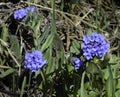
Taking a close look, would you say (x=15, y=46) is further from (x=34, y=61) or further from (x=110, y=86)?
(x=110, y=86)

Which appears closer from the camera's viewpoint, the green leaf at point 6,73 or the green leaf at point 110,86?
the green leaf at point 110,86

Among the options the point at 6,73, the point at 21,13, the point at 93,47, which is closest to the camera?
the point at 93,47

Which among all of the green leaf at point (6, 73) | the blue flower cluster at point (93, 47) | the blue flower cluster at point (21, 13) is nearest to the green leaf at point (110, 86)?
the blue flower cluster at point (93, 47)

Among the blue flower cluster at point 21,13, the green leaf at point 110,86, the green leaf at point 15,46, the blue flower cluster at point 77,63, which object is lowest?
the green leaf at point 110,86

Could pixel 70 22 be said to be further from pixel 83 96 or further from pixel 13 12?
pixel 83 96

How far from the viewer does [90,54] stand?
1405mm

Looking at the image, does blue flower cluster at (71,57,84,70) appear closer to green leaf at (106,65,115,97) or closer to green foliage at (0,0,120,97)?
green foliage at (0,0,120,97)

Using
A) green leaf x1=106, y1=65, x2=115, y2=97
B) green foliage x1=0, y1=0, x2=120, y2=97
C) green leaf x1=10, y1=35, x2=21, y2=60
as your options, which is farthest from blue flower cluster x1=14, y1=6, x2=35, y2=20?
green leaf x1=106, y1=65, x2=115, y2=97

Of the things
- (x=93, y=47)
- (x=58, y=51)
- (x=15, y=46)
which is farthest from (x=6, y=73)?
(x=93, y=47)

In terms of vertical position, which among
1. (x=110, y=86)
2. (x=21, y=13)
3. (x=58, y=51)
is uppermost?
→ (x=21, y=13)

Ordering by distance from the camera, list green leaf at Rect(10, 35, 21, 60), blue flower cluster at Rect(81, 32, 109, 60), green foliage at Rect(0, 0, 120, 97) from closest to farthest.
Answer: blue flower cluster at Rect(81, 32, 109, 60)
green foliage at Rect(0, 0, 120, 97)
green leaf at Rect(10, 35, 21, 60)

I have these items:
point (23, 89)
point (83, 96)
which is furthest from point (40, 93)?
point (83, 96)

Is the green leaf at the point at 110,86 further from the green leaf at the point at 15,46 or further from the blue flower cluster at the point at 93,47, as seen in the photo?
the green leaf at the point at 15,46

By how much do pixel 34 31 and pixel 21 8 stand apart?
19cm
